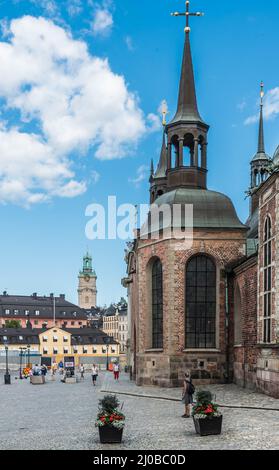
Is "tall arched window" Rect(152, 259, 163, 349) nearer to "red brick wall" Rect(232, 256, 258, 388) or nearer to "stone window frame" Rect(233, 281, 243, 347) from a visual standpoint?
"stone window frame" Rect(233, 281, 243, 347)

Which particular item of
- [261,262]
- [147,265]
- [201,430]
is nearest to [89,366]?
[147,265]

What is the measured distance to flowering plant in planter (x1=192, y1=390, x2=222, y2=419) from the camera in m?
17.1

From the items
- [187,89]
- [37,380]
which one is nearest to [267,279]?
[187,89]

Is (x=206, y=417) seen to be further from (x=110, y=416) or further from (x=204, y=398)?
(x=110, y=416)

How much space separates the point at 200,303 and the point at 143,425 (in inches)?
714

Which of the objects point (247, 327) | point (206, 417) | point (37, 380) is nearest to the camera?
point (206, 417)

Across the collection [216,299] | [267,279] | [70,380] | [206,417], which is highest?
[267,279]

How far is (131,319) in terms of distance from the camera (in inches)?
2087

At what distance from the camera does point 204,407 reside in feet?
56.7

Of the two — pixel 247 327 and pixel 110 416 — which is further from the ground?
pixel 247 327

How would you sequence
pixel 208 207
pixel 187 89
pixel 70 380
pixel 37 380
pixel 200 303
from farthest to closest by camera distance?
pixel 70 380, pixel 37 380, pixel 187 89, pixel 208 207, pixel 200 303

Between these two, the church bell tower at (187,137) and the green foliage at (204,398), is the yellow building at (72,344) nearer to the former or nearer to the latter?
the church bell tower at (187,137)

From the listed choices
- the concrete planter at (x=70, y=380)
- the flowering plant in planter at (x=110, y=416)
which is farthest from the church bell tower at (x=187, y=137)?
the flowering plant in planter at (x=110, y=416)

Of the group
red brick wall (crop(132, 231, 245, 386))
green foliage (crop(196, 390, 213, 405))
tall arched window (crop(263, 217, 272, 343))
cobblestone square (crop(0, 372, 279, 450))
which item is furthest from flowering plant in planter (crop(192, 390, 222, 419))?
red brick wall (crop(132, 231, 245, 386))
